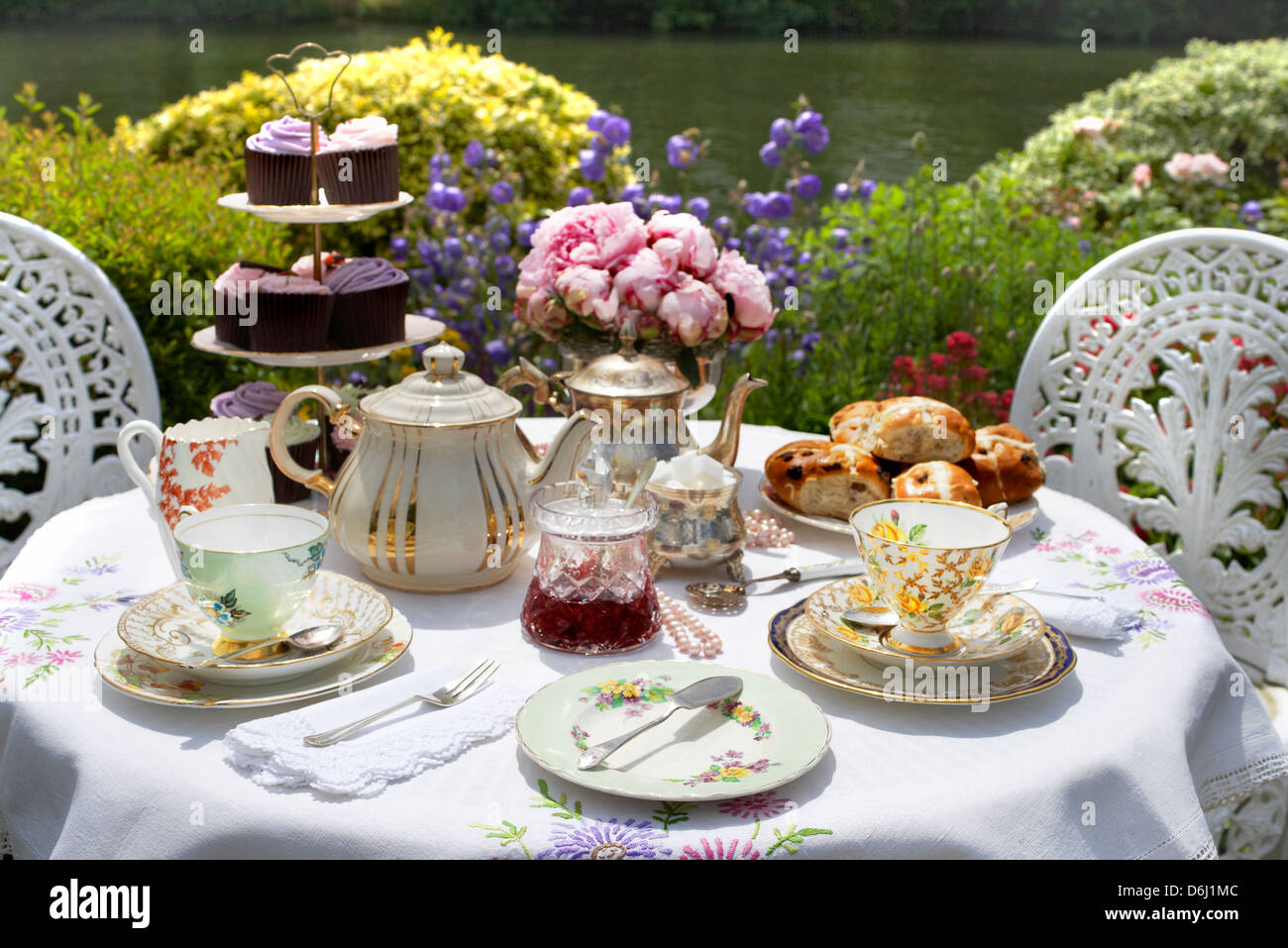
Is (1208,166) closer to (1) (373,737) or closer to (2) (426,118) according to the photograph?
(2) (426,118)

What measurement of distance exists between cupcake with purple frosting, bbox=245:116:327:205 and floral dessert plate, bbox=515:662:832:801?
3.66 ft

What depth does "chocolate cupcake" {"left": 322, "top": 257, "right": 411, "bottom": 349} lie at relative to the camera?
83.7 inches

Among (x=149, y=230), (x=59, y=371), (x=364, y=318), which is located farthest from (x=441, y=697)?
(x=149, y=230)

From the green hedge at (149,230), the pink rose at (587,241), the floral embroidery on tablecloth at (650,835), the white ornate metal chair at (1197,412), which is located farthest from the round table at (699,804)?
the green hedge at (149,230)

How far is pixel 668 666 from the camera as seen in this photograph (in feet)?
4.95

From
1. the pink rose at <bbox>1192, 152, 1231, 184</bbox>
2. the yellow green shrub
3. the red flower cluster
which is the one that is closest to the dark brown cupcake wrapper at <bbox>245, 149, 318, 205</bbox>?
the red flower cluster

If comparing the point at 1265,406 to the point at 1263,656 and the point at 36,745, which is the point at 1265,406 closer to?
the point at 1263,656

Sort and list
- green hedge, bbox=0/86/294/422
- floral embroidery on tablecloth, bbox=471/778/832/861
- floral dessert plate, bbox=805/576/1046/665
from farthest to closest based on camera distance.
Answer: green hedge, bbox=0/86/294/422 < floral dessert plate, bbox=805/576/1046/665 < floral embroidery on tablecloth, bbox=471/778/832/861

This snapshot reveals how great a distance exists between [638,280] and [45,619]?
104 cm

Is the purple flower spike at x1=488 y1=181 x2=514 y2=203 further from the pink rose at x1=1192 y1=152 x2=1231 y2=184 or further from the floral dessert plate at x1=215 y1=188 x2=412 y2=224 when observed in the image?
the pink rose at x1=1192 y1=152 x2=1231 y2=184

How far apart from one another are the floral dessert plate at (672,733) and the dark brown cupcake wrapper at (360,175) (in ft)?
3.56

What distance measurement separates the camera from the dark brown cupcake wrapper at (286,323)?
2023 mm

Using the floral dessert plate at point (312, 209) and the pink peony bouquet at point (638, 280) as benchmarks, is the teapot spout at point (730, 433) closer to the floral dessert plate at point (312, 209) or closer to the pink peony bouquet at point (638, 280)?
the pink peony bouquet at point (638, 280)
